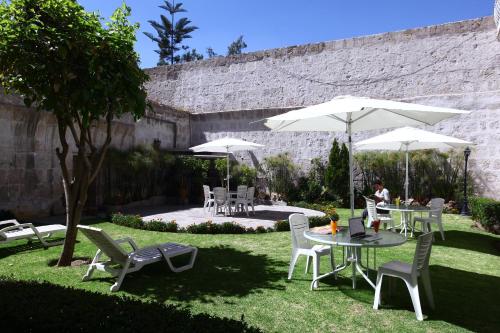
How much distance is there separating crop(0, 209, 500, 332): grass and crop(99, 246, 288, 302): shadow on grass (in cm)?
1

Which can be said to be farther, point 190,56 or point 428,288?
point 190,56

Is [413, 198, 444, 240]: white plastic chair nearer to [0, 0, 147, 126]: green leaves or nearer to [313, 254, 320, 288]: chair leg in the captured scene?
[313, 254, 320, 288]: chair leg

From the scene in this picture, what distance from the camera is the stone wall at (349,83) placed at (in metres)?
12.0

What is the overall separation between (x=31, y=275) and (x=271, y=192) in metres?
10.4

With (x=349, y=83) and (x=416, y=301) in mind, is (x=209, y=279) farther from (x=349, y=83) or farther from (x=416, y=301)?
(x=349, y=83)

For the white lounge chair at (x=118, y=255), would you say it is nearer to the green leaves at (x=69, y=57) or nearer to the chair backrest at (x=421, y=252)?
the green leaves at (x=69, y=57)

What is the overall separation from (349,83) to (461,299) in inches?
428

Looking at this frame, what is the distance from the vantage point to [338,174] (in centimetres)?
1312

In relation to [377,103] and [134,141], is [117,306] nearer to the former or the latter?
[377,103]

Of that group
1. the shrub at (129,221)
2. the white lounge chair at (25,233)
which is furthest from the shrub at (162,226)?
the white lounge chair at (25,233)

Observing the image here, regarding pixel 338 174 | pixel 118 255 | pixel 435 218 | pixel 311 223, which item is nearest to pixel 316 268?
pixel 118 255

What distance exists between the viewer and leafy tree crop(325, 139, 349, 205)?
43.0ft

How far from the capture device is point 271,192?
14672 mm

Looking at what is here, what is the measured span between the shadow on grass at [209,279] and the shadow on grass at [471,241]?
362 cm
